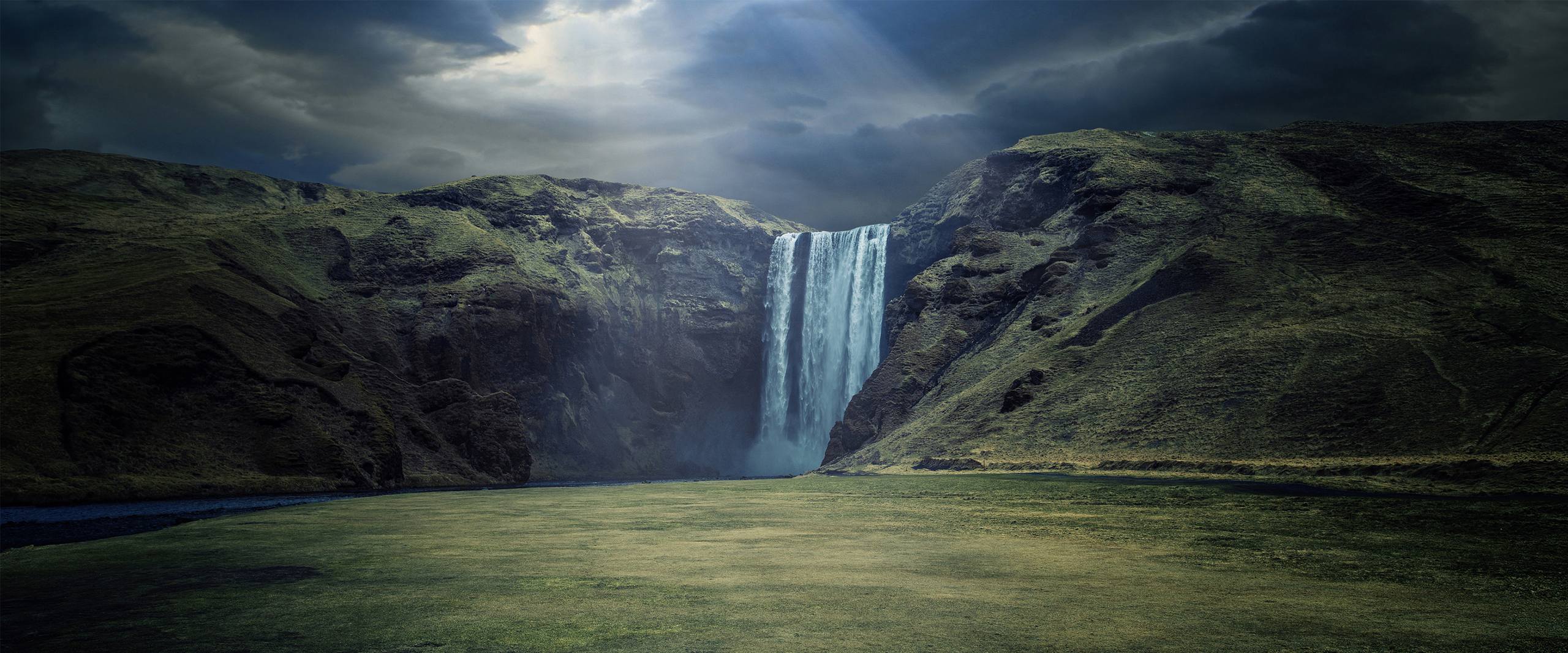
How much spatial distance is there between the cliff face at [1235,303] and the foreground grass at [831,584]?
75.9 ft

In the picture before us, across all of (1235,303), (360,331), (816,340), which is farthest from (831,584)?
(816,340)

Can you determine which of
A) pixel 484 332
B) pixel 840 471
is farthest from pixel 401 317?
pixel 840 471

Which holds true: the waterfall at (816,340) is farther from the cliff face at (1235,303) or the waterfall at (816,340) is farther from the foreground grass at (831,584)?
→ the foreground grass at (831,584)

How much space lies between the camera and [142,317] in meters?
57.8

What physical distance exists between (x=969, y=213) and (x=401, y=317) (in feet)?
230

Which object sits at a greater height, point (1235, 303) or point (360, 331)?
point (1235, 303)

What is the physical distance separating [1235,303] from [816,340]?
5416 cm

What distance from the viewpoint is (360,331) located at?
300 ft

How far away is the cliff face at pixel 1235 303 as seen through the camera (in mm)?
47938

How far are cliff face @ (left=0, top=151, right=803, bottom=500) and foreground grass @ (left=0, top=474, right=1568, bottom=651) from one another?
33.2m

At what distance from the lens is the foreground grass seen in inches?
400

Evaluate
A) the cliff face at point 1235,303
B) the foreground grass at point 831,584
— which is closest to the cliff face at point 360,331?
the foreground grass at point 831,584

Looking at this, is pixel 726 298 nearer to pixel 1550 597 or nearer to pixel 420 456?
pixel 420 456

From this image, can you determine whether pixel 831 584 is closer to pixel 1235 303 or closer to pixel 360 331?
pixel 1235 303
